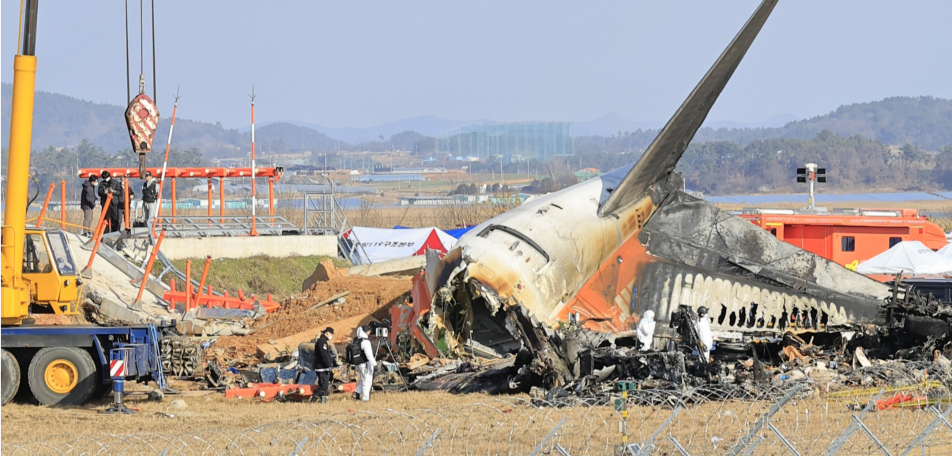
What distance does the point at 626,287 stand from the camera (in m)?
22.9

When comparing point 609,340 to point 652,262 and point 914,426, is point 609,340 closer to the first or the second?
point 652,262

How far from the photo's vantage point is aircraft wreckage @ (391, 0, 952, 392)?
19078mm

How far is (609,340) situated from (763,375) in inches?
127

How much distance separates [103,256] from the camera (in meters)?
31.1

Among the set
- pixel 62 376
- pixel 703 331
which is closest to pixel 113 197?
pixel 62 376

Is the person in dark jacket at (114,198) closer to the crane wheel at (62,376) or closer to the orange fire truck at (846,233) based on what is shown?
the crane wheel at (62,376)

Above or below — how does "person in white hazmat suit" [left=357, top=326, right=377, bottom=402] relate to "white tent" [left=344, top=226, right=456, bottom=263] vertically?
below

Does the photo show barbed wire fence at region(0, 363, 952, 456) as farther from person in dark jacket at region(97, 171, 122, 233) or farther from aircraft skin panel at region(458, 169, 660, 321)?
person in dark jacket at region(97, 171, 122, 233)

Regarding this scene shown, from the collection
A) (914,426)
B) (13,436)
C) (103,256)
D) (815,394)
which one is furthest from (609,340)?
(103,256)

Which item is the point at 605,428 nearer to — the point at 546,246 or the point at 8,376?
the point at 546,246

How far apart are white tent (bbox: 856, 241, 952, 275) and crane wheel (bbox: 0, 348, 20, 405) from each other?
28.9 metres

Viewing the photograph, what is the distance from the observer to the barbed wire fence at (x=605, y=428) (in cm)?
1323

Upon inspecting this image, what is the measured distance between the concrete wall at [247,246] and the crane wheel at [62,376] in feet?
58.9

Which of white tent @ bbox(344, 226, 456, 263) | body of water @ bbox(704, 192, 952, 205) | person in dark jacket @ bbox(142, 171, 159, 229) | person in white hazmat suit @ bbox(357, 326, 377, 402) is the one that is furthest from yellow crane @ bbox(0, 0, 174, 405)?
body of water @ bbox(704, 192, 952, 205)
